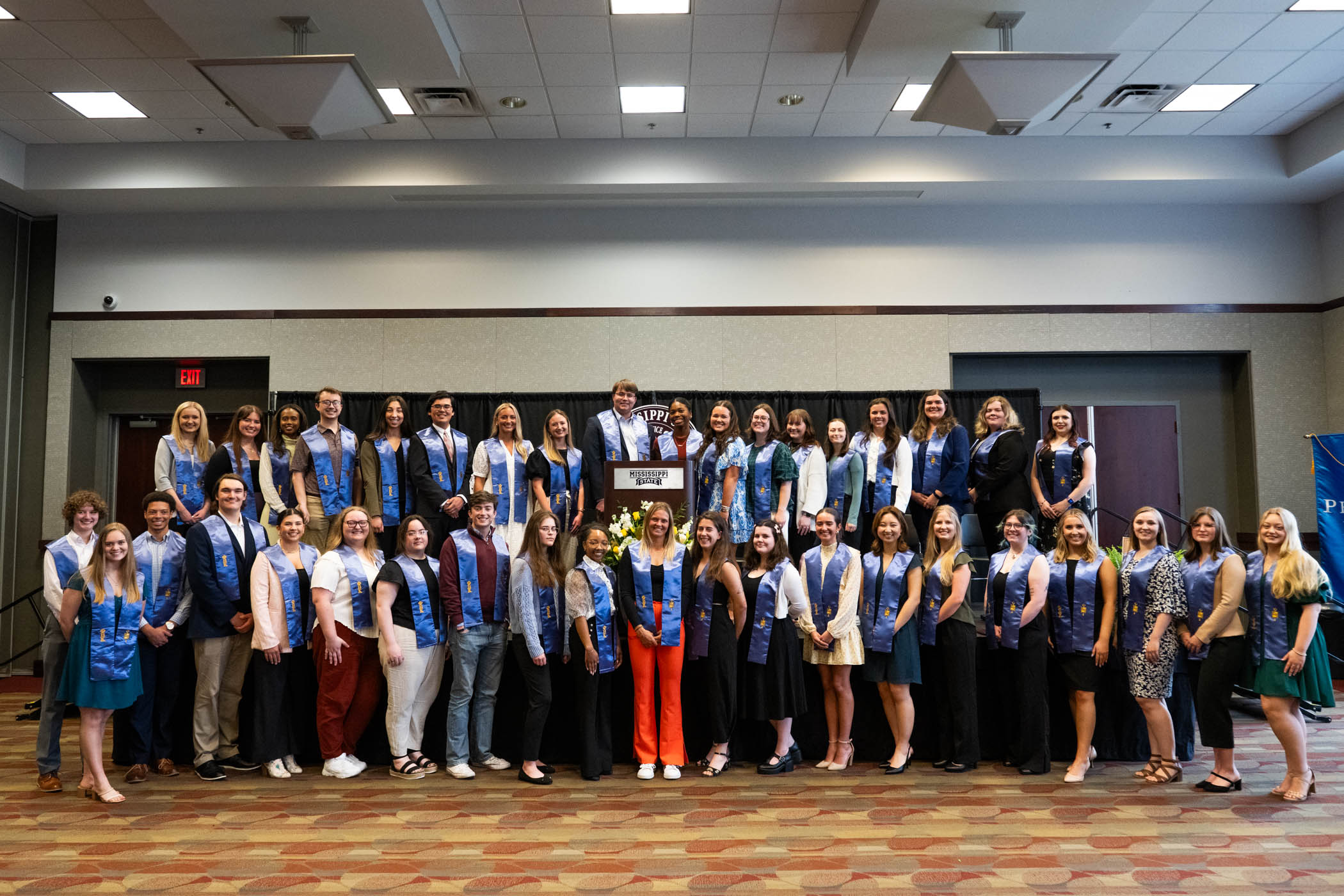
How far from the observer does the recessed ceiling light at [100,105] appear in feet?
22.4

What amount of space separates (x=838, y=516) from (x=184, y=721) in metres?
4.08

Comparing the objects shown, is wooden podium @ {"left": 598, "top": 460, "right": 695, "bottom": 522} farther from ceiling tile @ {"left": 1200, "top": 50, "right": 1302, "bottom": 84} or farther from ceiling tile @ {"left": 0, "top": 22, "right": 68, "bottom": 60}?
ceiling tile @ {"left": 1200, "top": 50, "right": 1302, "bottom": 84}

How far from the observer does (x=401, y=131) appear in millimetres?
7508

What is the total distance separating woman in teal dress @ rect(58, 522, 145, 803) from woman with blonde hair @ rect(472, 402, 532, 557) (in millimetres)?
2218

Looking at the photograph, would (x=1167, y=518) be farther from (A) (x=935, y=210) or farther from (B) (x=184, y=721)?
(B) (x=184, y=721)

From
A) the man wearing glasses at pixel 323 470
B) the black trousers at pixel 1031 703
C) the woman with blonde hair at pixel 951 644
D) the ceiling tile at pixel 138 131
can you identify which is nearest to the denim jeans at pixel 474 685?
the man wearing glasses at pixel 323 470

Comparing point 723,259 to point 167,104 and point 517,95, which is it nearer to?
point 517,95

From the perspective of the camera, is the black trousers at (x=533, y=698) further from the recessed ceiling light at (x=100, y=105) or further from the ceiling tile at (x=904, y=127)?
the recessed ceiling light at (x=100, y=105)

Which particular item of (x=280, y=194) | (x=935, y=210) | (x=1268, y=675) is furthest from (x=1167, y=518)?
(x=280, y=194)

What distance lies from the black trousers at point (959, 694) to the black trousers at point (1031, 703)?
0.65ft

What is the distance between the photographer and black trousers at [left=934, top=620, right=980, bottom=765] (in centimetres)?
483

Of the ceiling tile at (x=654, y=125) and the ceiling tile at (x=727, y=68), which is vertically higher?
the ceiling tile at (x=727, y=68)

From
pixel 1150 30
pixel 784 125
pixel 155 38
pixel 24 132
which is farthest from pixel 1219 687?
pixel 24 132

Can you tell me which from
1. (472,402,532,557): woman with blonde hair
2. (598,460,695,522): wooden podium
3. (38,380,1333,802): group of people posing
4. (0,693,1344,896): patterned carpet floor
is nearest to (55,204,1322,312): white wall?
(472,402,532,557): woman with blonde hair
